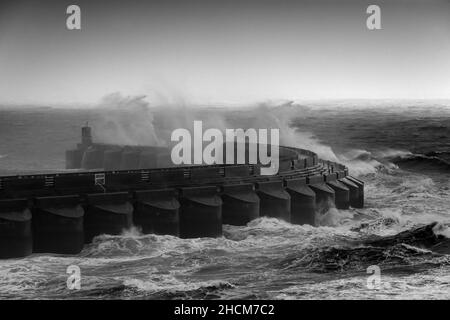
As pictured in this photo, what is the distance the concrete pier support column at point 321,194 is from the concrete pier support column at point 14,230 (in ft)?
47.2

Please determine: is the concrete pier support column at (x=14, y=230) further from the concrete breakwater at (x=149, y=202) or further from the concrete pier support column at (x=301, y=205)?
the concrete pier support column at (x=301, y=205)

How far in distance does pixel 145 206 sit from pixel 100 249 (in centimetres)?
294

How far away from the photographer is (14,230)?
85.3 feet

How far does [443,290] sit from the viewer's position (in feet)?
72.1

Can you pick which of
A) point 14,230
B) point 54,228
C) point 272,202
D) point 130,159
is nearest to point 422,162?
point 130,159

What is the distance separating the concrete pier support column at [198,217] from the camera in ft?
98.3

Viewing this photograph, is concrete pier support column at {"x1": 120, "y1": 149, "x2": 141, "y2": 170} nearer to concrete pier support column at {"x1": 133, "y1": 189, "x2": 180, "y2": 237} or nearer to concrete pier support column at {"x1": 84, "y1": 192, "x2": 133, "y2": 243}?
concrete pier support column at {"x1": 133, "y1": 189, "x2": 180, "y2": 237}

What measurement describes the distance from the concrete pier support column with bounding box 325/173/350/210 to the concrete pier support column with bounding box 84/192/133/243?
1262 cm

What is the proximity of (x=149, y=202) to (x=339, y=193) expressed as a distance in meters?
11.8

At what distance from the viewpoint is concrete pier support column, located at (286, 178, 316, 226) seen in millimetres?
33438

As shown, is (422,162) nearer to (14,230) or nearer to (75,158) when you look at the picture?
(75,158)

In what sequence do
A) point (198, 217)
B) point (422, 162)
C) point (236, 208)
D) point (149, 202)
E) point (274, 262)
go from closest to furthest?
point (274, 262) → point (149, 202) → point (198, 217) → point (236, 208) → point (422, 162)
